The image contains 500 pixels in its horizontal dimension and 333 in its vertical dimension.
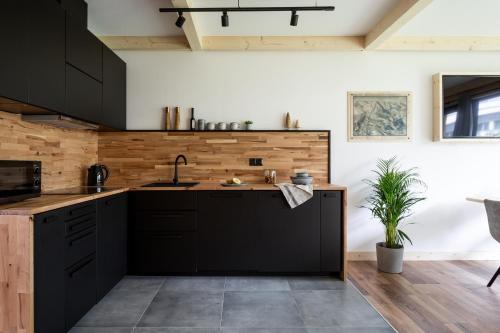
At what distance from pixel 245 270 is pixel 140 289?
0.96 m

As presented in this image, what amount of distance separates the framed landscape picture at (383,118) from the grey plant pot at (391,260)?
1.25 m

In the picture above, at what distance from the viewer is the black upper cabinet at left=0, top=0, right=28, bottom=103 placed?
1626 mm

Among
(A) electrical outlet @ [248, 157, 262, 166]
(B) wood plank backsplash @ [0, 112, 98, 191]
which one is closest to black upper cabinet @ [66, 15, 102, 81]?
(B) wood plank backsplash @ [0, 112, 98, 191]

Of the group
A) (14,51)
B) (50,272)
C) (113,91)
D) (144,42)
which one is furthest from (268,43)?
(50,272)

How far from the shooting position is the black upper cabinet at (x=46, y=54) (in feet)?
6.09

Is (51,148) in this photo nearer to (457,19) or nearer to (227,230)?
(227,230)

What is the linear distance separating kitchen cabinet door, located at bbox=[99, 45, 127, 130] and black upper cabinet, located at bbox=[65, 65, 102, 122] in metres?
0.14

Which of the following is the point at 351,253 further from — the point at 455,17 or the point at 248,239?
the point at 455,17

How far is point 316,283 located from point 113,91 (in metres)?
2.80

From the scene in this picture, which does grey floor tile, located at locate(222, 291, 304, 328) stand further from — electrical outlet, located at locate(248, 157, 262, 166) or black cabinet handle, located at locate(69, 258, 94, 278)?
electrical outlet, located at locate(248, 157, 262, 166)

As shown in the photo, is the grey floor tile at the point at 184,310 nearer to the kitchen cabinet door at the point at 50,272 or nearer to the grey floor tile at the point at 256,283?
the grey floor tile at the point at 256,283

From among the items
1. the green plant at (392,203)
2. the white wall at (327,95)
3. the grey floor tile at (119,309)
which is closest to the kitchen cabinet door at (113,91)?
the white wall at (327,95)

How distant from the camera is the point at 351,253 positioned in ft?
11.3

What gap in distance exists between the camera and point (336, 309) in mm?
2295
